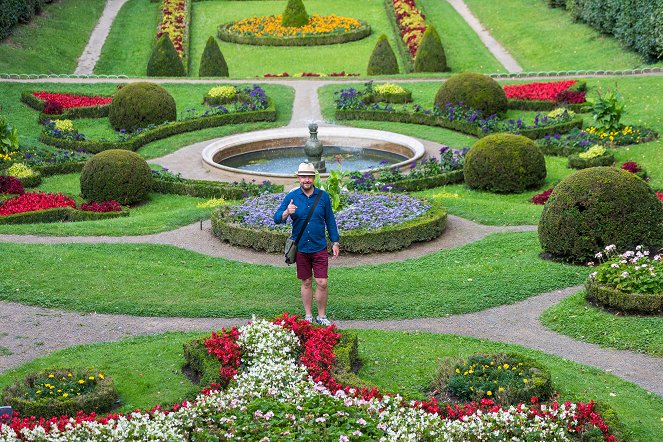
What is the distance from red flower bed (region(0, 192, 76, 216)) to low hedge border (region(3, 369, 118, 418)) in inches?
453

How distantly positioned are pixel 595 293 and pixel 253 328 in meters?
5.06

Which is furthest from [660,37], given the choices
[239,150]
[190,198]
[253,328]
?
[253,328]

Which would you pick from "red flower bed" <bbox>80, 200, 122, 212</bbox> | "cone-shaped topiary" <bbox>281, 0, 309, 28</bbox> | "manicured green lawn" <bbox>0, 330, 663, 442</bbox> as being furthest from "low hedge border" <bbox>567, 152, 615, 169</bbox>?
"cone-shaped topiary" <bbox>281, 0, 309, 28</bbox>

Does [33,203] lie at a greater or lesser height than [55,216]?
greater

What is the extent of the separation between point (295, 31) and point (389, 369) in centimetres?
3658

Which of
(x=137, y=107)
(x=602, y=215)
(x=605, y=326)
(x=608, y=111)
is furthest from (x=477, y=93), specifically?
(x=605, y=326)

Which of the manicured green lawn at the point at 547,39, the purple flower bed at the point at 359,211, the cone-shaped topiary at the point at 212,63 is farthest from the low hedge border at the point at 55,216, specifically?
the manicured green lawn at the point at 547,39

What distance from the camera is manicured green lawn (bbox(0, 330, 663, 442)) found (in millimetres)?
11125

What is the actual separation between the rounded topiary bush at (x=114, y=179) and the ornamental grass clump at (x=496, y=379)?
14104mm

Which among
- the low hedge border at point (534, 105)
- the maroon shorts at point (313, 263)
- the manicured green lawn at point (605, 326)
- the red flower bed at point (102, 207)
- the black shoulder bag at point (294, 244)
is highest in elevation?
the black shoulder bag at point (294, 244)

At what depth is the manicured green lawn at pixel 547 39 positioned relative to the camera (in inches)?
1575

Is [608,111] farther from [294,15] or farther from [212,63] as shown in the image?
[294,15]

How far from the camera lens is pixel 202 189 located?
81.4 ft

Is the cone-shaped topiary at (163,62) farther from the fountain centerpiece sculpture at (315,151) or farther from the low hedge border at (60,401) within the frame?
the low hedge border at (60,401)
